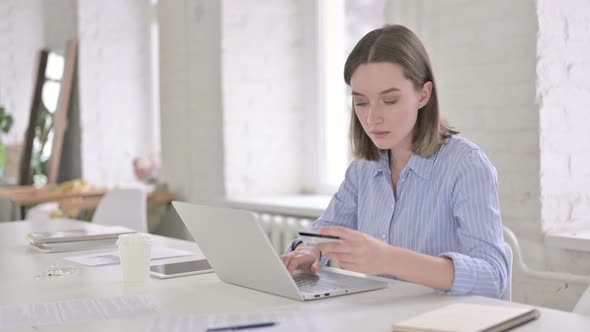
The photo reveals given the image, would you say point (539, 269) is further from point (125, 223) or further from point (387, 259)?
point (125, 223)

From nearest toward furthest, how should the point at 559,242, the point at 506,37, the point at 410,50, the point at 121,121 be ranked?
the point at 410,50
the point at 559,242
the point at 506,37
the point at 121,121

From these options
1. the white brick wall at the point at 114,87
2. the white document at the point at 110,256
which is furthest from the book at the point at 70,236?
the white brick wall at the point at 114,87

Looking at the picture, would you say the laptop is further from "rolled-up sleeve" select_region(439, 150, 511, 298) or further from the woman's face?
the woman's face

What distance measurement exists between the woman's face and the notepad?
0.53 metres

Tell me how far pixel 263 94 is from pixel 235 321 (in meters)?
2.67

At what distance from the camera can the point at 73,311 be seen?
4.48 ft

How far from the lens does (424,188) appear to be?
1.71 meters

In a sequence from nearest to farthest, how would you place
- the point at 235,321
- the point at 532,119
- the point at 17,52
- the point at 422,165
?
the point at 235,321
the point at 422,165
the point at 532,119
the point at 17,52

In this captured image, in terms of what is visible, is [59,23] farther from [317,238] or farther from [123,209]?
[317,238]

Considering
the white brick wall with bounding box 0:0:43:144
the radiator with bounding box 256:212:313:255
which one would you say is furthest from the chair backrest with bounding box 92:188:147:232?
the white brick wall with bounding box 0:0:43:144

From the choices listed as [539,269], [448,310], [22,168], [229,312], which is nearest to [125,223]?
[539,269]

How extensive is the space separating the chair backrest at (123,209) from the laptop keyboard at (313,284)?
1648 mm

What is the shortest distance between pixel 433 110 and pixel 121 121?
3.93m

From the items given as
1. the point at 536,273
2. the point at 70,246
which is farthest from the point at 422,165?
the point at 70,246
